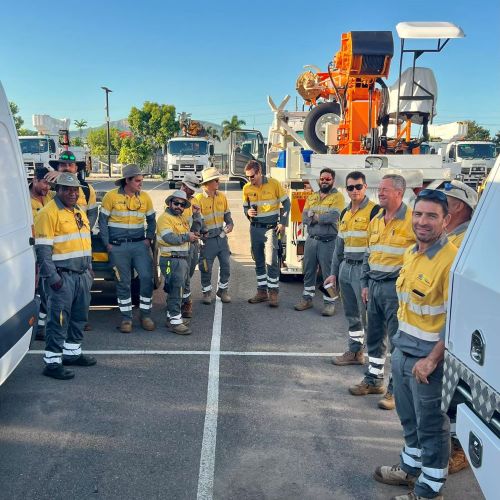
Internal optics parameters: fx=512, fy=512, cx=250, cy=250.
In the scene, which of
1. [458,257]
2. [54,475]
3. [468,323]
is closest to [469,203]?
[458,257]

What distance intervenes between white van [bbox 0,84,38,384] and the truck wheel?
249 inches

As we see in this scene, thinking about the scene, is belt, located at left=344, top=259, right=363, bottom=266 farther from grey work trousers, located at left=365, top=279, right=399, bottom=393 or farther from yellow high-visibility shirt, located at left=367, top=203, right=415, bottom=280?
yellow high-visibility shirt, located at left=367, top=203, right=415, bottom=280

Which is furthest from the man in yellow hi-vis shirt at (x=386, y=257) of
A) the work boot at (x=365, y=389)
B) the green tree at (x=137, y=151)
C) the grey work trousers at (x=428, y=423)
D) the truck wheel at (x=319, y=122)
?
the green tree at (x=137, y=151)

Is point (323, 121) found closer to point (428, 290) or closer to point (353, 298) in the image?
point (353, 298)

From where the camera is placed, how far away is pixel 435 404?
290 cm

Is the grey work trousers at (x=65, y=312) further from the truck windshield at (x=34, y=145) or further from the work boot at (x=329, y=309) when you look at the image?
the truck windshield at (x=34, y=145)

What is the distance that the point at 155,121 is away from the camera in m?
48.5

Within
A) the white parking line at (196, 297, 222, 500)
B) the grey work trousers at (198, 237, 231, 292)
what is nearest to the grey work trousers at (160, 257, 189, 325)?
the white parking line at (196, 297, 222, 500)

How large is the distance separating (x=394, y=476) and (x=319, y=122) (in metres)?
7.60

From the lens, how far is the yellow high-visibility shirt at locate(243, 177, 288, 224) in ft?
23.9

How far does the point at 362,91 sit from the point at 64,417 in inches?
281

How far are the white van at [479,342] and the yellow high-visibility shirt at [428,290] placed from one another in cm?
46

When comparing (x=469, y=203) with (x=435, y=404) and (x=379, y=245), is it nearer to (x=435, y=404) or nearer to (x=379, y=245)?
(x=379, y=245)

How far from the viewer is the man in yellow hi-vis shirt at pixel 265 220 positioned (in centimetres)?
726
